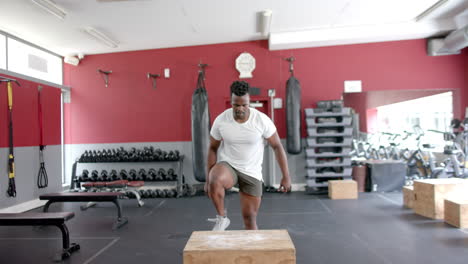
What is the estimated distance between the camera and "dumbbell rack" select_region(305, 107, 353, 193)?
489 cm

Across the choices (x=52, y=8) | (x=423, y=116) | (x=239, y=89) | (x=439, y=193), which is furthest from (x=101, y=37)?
(x=423, y=116)

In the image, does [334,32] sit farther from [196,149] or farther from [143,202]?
[143,202]

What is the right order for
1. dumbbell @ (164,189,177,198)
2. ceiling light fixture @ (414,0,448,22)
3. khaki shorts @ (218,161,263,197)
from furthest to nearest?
dumbbell @ (164,189,177,198) → ceiling light fixture @ (414,0,448,22) → khaki shorts @ (218,161,263,197)

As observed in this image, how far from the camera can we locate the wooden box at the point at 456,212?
9.76 ft

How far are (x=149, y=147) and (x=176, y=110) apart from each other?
0.87 metres

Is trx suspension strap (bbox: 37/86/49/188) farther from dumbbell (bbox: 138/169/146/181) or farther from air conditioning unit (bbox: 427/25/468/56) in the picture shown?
air conditioning unit (bbox: 427/25/468/56)

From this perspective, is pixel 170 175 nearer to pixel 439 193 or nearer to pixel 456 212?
pixel 439 193

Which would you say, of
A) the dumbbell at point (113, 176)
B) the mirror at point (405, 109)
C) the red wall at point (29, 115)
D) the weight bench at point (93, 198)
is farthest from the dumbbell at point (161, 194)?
the mirror at point (405, 109)

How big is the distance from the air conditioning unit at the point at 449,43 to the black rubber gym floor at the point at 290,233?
2586 mm

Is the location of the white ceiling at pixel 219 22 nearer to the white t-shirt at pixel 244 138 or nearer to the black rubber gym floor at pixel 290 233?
the white t-shirt at pixel 244 138

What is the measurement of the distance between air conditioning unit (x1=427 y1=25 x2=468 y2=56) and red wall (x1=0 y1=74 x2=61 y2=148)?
252 inches

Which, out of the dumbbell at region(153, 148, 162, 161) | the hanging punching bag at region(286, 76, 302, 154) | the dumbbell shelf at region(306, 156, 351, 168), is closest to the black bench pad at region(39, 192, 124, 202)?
the dumbbell at region(153, 148, 162, 161)

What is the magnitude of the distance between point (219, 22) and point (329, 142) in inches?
103

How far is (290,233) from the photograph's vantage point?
301 centimetres
